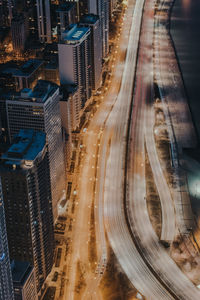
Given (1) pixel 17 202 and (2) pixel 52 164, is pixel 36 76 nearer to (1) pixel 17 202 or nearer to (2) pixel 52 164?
(2) pixel 52 164

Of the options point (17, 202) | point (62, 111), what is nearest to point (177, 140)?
point (62, 111)

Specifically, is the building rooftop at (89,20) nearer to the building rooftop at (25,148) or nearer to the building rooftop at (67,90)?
the building rooftop at (67,90)

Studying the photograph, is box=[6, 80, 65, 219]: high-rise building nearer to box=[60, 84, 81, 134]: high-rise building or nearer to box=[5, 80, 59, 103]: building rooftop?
box=[5, 80, 59, 103]: building rooftop

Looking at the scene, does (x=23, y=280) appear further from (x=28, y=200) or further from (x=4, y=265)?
(x=4, y=265)

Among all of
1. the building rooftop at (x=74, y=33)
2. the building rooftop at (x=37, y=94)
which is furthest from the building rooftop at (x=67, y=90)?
the building rooftop at (x=37, y=94)

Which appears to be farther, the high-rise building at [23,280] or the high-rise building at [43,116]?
the high-rise building at [43,116]

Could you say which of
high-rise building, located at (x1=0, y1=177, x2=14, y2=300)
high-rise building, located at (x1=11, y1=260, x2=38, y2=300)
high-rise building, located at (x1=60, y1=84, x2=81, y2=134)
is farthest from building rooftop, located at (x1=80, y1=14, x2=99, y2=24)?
high-rise building, located at (x1=0, y1=177, x2=14, y2=300)
